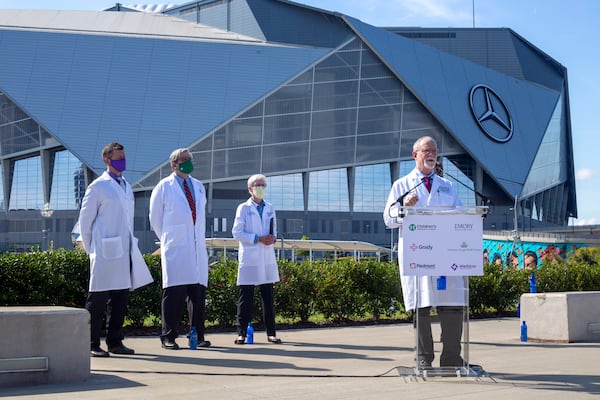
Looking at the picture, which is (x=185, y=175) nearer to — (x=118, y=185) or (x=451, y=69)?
(x=118, y=185)

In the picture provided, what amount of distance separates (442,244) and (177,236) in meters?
3.37

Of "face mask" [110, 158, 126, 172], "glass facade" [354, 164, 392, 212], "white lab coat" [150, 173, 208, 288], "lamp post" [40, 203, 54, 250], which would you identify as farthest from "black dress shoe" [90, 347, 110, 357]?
"glass facade" [354, 164, 392, 212]

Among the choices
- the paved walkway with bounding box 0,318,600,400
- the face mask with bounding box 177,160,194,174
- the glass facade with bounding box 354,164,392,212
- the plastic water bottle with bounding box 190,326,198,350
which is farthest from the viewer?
the glass facade with bounding box 354,164,392,212

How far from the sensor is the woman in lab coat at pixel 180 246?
8.60 m

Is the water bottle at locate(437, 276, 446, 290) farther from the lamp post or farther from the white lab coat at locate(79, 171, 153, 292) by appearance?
the lamp post

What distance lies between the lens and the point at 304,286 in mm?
12141

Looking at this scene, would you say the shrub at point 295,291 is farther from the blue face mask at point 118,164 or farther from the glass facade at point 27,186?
the glass facade at point 27,186

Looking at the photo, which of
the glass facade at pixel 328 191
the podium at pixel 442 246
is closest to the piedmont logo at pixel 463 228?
the podium at pixel 442 246

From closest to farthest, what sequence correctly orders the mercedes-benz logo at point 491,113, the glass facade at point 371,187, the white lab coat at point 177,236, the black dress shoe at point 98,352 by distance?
the black dress shoe at point 98,352 < the white lab coat at point 177,236 < the glass facade at point 371,187 < the mercedes-benz logo at point 491,113

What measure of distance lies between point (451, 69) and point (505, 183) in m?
10.5

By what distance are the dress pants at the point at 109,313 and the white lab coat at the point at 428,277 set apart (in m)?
2.93

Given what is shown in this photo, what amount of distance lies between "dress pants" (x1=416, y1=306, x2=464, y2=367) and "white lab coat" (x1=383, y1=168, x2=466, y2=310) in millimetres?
69

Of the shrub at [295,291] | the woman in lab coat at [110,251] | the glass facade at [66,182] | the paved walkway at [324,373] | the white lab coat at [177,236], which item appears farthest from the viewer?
the glass facade at [66,182]

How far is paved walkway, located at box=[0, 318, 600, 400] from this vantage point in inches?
218
